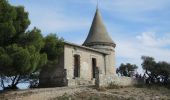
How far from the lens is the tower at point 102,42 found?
128 ft

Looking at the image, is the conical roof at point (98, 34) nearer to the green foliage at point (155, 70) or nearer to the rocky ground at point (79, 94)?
the green foliage at point (155, 70)

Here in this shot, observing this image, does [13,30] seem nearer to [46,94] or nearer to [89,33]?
[46,94]

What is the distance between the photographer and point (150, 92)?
3139 cm

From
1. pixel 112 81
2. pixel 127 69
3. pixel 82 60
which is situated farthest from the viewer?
pixel 127 69

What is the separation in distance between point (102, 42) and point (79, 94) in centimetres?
1190

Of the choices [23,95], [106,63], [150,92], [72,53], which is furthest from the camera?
[106,63]

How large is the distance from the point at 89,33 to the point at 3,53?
1403 cm

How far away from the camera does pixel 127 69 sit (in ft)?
142

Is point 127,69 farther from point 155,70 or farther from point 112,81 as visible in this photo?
point 112,81

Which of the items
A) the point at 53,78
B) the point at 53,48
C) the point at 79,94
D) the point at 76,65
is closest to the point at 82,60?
the point at 76,65

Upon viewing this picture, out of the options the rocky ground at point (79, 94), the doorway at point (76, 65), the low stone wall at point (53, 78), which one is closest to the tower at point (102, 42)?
the doorway at point (76, 65)

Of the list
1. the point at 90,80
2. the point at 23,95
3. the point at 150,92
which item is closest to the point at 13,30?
the point at 23,95

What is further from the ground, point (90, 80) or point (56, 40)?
point (56, 40)

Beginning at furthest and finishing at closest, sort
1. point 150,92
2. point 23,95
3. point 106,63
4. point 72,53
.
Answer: point 106,63 < point 72,53 < point 150,92 < point 23,95
